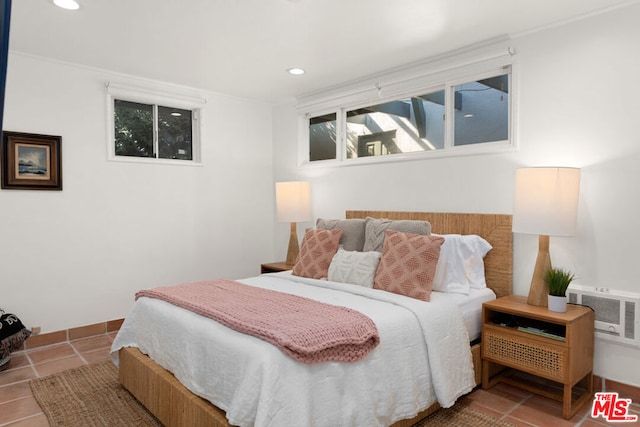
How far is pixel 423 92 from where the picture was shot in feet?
11.9

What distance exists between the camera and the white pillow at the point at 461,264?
113 inches

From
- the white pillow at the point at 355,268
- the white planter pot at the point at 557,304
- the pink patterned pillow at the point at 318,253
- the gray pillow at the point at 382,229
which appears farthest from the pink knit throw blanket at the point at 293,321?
the white planter pot at the point at 557,304

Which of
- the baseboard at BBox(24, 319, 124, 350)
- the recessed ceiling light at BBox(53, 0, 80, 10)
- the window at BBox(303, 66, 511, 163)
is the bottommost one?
the baseboard at BBox(24, 319, 124, 350)

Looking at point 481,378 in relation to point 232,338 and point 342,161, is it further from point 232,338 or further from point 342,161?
point 342,161

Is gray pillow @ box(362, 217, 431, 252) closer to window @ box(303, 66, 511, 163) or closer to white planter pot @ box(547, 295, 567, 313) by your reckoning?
window @ box(303, 66, 511, 163)

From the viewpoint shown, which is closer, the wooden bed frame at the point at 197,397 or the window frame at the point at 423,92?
the wooden bed frame at the point at 197,397

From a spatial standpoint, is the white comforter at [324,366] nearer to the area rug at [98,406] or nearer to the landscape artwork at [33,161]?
the area rug at [98,406]

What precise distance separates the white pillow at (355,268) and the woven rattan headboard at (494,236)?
0.73 m

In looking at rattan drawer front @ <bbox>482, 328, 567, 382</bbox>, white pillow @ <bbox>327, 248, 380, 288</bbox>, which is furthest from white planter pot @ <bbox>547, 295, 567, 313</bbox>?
white pillow @ <bbox>327, 248, 380, 288</bbox>

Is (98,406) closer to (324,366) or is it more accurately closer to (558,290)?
(324,366)

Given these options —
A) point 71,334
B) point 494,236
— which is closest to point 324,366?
point 494,236

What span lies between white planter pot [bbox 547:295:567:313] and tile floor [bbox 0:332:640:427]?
583mm

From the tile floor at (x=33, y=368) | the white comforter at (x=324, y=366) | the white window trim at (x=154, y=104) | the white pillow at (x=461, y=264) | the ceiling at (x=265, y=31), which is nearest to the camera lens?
the white comforter at (x=324, y=366)

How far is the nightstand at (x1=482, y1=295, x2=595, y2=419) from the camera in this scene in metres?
2.36
